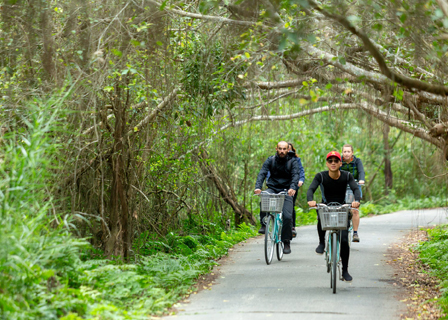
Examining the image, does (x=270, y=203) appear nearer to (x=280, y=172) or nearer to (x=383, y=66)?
(x=280, y=172)

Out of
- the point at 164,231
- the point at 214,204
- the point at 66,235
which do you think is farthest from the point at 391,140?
the point at 66,235

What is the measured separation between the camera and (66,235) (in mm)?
6398

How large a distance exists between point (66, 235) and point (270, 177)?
531 centimetres

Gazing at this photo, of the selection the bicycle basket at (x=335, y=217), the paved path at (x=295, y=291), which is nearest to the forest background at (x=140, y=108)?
the paved path at (x=295, y=291)

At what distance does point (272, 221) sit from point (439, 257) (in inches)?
125

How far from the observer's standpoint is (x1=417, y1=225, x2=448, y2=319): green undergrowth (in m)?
7.44

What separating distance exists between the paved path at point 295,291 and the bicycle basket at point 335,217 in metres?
0.92

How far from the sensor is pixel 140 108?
10.4 meters

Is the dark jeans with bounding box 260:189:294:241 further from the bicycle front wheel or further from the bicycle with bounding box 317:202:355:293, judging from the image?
the bicycle with bounding box 317:202:355:293

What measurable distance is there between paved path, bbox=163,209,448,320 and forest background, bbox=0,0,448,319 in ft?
1.65

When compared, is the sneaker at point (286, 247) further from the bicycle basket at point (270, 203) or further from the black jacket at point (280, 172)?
the bicycle basket at point (270, 203)

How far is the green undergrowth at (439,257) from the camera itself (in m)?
7.44

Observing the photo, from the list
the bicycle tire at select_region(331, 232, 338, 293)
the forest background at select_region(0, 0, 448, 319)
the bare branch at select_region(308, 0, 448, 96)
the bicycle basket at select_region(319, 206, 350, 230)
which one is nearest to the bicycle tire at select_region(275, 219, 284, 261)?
the forest background at select_region(0, 0, 448, 319)

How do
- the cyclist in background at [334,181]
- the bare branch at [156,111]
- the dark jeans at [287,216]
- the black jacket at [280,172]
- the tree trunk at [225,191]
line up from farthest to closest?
1. the tree trunk at [225,191]
2. the black jacket at [280,172]
3. the dark jeans at [287,216]
4. the bare branch at [156,111]
5. the cyclist in background at [334,181]
